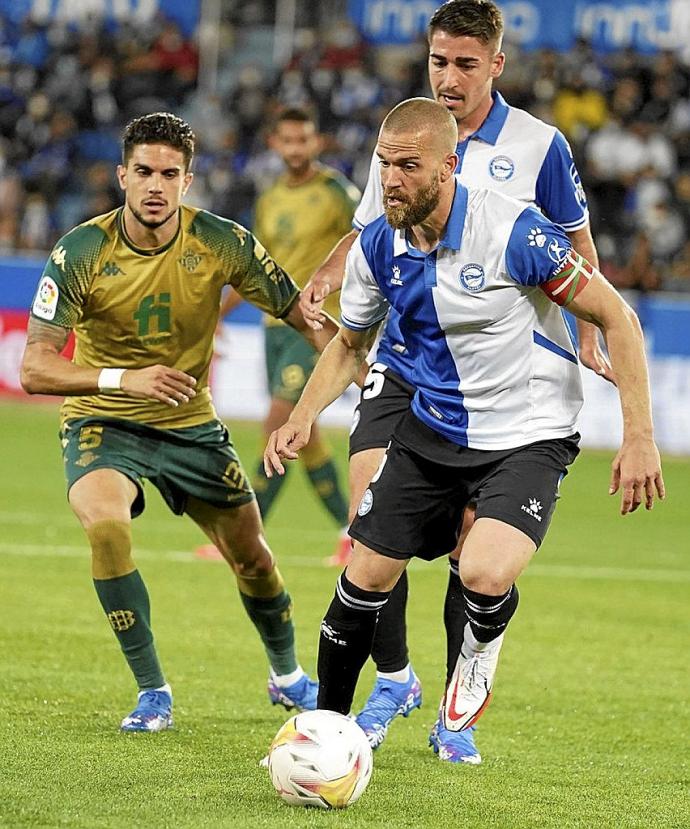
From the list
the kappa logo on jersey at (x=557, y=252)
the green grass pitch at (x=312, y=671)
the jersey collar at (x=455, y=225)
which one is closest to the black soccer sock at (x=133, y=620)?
the green grass pitch at (x=312, y=671)

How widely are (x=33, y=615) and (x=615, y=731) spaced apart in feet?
10.6

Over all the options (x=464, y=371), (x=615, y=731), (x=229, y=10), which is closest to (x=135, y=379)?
(x=464, y=371)

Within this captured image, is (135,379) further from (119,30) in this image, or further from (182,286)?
(119,30)

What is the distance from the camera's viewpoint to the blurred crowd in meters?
19.1

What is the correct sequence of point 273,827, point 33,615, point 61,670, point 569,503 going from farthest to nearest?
point 569,503 < point 33,615 < point 61,670 < point 273,827

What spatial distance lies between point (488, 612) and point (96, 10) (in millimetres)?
20482

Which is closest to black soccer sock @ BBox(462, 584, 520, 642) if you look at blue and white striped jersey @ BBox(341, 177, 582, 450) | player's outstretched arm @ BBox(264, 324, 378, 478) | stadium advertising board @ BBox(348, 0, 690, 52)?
blue and white striped jersey @ BBox(341, 177, 582, 450)

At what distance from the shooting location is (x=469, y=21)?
575cm

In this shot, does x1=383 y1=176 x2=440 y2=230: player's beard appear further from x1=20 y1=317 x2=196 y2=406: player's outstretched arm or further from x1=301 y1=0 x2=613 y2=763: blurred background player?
x1=20 y1=317 x2=196 y2=406: player's outstretched arm

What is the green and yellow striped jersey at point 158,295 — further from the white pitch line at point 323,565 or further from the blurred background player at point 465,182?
the white pitch line at point 323,565

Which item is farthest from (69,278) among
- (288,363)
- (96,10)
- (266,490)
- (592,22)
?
(96,10)

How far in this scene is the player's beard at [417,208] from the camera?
4.84 m

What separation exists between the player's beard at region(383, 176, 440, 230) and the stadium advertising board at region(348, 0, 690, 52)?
55.1ft

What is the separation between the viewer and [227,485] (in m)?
5.87
